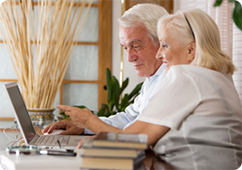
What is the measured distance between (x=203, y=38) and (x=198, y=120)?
304mm

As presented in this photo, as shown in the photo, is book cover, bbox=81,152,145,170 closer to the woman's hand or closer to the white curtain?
the woman's hand

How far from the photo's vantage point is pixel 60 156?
885mm

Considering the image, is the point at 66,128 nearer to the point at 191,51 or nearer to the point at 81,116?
the point at 81,116

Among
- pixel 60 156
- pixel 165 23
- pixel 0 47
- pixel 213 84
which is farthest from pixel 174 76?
pixel 0 47

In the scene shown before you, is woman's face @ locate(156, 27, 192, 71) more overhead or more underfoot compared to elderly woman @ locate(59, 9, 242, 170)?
more overhead

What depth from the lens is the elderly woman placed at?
2.90 feet

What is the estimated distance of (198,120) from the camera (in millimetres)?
896

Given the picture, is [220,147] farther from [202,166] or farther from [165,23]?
[165,23]

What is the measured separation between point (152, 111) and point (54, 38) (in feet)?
6.60

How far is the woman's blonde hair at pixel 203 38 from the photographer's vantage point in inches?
38.4

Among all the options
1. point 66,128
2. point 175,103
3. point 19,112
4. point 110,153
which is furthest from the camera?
point 66,128

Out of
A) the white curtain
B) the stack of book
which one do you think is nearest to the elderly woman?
the stack of book

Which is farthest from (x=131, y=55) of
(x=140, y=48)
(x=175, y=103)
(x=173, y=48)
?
(x=175, y=103)

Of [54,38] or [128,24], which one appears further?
[54,38]
